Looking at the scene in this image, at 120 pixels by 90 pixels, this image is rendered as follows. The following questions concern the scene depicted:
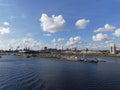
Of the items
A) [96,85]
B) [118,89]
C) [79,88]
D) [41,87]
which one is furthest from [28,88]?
[118,89]

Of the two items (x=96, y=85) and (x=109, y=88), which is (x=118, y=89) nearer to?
(x=109, y=88)

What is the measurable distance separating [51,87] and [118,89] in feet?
52.1

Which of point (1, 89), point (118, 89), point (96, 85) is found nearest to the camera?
point (1, 89)

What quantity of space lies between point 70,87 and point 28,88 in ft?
32.9

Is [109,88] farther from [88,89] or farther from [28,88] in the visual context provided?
[28,88]

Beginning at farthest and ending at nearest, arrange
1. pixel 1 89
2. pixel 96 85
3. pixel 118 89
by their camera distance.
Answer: pixel 96 85 → pixel 118 89 → pixel 1 89

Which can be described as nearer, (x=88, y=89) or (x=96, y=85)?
(x=88, y=89)

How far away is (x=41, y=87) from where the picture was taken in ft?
160

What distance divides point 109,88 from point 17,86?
2224 centimetres

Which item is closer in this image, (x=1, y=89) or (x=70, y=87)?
(x=1, y=89)

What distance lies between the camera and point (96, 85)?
52.7 metres

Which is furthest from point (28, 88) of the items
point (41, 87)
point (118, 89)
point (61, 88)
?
point (118, 89)

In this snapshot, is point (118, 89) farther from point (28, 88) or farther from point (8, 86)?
point (8, 86)

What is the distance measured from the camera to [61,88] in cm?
4775
